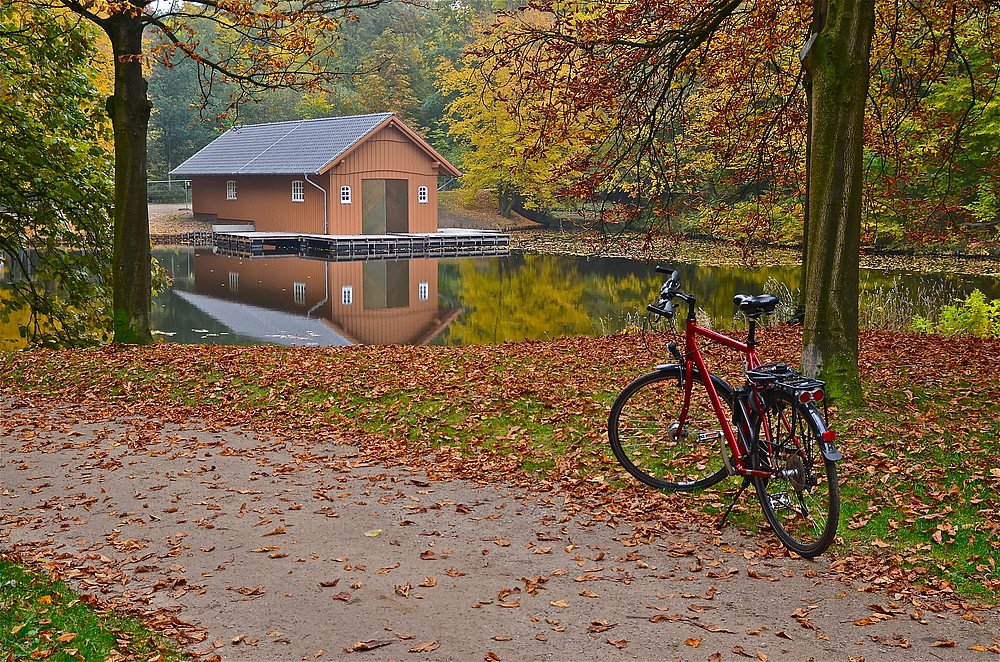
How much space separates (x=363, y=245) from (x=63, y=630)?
35.1m

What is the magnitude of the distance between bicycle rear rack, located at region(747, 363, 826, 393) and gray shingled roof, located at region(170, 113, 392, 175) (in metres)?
34.5

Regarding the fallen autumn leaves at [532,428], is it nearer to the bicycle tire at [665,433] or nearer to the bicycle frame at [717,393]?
the bicycle tire at [665,433]

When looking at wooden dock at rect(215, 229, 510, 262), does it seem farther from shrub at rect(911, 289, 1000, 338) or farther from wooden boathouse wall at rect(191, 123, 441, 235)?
shrub at rect(911, 289, 1000, 338)

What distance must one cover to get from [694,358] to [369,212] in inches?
1520

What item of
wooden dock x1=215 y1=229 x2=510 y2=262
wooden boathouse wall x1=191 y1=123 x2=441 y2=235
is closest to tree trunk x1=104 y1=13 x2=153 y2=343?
wooden dock x1=215 y1=229 x2=510 y2=262

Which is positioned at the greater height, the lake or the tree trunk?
the tree trunk

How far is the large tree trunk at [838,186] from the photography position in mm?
6719

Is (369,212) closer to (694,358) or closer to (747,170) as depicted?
(747,170)

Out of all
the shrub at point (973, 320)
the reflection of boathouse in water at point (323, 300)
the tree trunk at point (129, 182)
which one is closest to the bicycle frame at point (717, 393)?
the tree trunk at point (129, 182)

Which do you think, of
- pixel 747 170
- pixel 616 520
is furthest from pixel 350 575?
pixel 747 170

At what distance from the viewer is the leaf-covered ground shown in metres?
5.01

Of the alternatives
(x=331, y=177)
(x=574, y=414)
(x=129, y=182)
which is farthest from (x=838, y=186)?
(x=331, y=177)

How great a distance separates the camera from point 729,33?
481 inches

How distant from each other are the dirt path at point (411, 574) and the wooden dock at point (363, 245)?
30805mm
